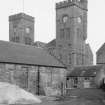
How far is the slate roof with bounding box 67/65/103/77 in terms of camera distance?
48.1 meters

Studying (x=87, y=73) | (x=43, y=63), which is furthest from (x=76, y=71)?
(x=43, y=63)

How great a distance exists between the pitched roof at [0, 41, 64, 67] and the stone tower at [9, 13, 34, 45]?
38.9 meters

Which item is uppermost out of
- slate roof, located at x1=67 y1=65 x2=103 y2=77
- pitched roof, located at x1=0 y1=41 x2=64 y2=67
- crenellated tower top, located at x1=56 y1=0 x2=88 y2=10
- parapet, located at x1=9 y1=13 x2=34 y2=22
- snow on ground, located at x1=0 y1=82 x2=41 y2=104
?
crenellated tower top, located at x1=56 y1=0 x2=88 y2=10

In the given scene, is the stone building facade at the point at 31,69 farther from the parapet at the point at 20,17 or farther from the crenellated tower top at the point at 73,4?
the parapet at the point at 20,17

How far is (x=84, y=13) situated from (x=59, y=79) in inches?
1392

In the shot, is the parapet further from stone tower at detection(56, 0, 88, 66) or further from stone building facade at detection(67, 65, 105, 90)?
stone building facade at detection(67, 65, 105, 90)

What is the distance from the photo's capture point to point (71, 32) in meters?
59.0

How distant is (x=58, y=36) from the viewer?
2436 inches

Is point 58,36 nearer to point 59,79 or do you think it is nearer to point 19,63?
point 59,79

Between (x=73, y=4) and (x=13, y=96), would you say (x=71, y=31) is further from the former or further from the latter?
(x=13, y=96)

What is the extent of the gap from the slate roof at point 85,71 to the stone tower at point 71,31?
17.1ft

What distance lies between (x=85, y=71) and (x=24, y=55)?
81.3ft

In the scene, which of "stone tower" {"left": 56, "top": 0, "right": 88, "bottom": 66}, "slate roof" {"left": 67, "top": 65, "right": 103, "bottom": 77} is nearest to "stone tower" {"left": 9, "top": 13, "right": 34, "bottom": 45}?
"stone tower" {"left": 56, "top": 0, "right": 88, "bottom": 66}

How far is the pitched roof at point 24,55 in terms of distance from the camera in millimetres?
25406
